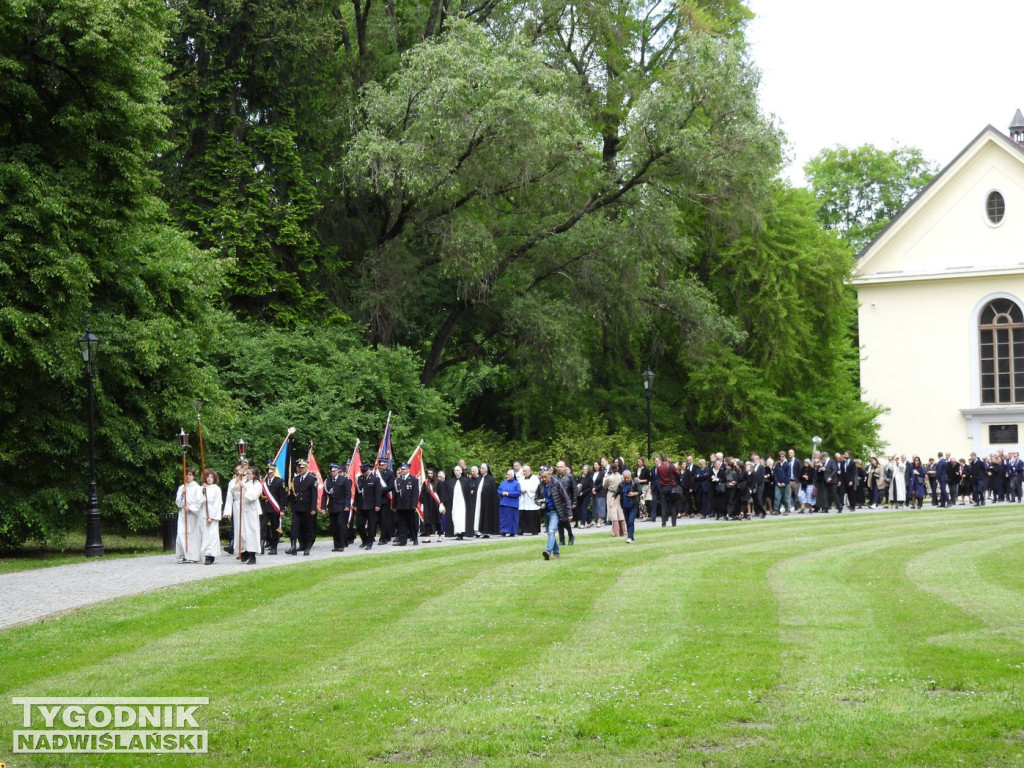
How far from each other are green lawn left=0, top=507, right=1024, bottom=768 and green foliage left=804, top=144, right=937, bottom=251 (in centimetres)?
4962

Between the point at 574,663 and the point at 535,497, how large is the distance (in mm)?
17970

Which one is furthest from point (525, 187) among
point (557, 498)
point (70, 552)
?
point (70, 552)

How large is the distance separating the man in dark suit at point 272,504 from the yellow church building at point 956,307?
111 feet

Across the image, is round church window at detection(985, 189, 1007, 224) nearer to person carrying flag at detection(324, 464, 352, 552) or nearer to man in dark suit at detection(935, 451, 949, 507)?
man in dark suit at detection(935, 451, 949, 507)

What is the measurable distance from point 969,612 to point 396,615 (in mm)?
6254

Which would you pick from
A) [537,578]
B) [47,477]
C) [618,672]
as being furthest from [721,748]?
[47,477]

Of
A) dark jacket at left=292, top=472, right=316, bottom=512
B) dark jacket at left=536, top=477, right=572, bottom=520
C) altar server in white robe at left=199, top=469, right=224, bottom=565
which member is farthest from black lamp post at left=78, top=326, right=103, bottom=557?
dark jacket at left=536, top=477, right=572, bottom=520

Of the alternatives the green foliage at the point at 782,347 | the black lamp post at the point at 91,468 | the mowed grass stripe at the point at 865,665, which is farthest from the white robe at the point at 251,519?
the green foliage at the point at 782,347

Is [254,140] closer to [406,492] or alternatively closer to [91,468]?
[406,492]

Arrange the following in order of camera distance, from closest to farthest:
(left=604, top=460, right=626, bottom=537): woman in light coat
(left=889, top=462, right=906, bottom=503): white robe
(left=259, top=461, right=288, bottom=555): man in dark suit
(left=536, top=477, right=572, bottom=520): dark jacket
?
(left=536, top=477, right=572, bottom=520): dark jacket → (left=259, top=461, right=288, bottom=555): man in dark suit → (left=604, top=460, right=626, bottom=537): woman in light coat → (left=889, top=462, right=906, bottom=503): white robe

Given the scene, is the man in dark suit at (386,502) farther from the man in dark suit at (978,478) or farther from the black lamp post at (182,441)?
the man in dark suit at (978,478)

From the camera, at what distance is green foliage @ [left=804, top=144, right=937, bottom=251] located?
65.4 metres

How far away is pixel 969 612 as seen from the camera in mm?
13062

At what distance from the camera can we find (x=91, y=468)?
23844mm
